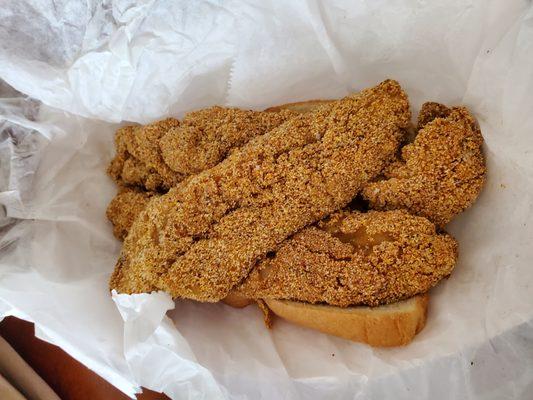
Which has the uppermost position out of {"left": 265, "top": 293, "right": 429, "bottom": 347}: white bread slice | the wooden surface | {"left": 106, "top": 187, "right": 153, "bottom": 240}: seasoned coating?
{"left": 106, "top": 187, "right": 153, "bottom": 240}: seasoned coating

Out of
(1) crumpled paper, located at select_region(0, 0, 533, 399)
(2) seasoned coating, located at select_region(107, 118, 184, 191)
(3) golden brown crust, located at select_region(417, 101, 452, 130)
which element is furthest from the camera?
(2) seasoned coating, located at select_region(107, 118, 184, 191)

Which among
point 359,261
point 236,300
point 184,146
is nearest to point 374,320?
point 359,261

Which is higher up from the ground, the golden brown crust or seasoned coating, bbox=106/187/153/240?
the golden brown crust

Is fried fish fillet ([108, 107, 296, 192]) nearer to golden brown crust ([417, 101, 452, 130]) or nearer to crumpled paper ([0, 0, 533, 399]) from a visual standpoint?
crumpled paper ([0, 0, 533, 399])

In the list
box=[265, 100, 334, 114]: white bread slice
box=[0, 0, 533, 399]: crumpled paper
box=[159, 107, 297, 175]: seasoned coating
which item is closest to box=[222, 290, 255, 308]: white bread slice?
box=[0, 0, 533, 399]: crumpled paper

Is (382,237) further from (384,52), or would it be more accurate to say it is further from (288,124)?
(384,52)

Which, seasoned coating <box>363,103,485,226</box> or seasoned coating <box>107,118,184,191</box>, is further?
seasoned coating <box>107,118,184,191</box>

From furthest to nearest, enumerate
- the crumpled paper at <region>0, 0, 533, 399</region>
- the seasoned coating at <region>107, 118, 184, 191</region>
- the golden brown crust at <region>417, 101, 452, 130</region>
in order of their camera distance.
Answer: the seasoned coating at <region>107, 118, 184, 191</region> < the golden brown crust at <region>417, 101, 452, 130</region> < the crumpled paper at <region>0, 0, 533, 399</region>

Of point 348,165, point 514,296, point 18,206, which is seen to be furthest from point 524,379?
point 18,206
